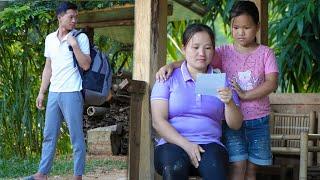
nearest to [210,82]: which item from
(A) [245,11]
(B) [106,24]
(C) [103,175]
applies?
(A) [245,11]

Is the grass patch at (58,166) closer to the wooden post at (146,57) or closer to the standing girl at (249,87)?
the wooden post at (146,57)

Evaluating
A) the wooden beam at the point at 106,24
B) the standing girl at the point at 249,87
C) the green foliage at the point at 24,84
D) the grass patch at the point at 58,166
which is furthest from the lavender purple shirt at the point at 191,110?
the green foliage at the point at 24,84

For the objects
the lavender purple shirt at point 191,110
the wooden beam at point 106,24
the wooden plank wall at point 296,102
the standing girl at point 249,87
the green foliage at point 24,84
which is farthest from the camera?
the green foliage at point 24,84

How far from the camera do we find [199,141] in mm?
3385

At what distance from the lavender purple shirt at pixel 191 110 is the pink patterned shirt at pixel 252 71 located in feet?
0.47

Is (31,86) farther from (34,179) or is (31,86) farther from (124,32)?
(34,179)

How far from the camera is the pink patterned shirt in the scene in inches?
140

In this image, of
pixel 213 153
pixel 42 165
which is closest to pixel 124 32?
pixel 42 165

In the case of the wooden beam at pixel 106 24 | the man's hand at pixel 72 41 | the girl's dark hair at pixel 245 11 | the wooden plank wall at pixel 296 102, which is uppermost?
the wooden beam at pixel 106 24

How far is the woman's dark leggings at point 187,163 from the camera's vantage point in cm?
325

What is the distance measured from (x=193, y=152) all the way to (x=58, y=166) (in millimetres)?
3849

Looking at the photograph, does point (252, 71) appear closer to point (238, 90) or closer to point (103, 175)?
point (238, 90)

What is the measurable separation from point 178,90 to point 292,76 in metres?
4.00

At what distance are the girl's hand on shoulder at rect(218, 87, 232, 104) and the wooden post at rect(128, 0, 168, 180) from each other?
0.71m
